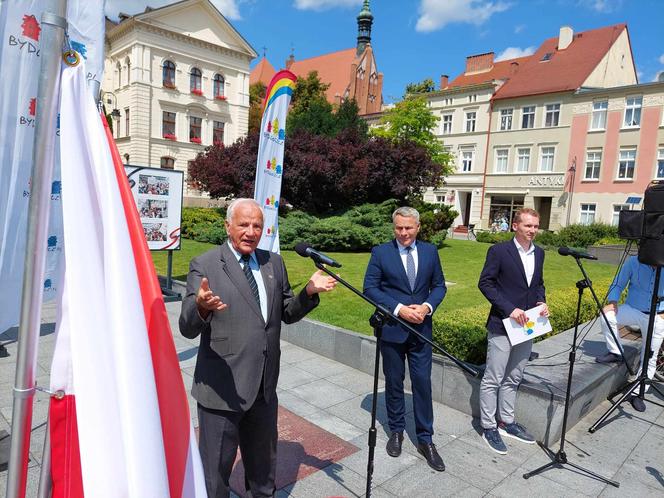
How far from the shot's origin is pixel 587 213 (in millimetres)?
35312

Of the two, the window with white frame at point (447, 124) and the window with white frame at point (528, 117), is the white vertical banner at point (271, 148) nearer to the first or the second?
the window with white frame at point (528, 117)

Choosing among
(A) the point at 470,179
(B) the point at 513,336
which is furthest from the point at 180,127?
(B) the point at 513,336

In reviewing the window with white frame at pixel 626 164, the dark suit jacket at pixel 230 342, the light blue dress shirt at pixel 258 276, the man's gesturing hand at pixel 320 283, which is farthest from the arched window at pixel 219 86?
the man's gesturing hand at pixel 320 283

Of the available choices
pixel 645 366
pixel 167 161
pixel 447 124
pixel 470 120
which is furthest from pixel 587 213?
pixel 167 161

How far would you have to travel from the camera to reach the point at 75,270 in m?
1.74

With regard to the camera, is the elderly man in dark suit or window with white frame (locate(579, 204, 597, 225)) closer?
the elderly man in dark suit

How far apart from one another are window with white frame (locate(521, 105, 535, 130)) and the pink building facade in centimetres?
323

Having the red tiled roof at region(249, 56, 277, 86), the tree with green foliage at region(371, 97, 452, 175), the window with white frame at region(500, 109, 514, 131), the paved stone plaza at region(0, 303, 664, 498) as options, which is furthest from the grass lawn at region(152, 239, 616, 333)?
the red tiled roof at region(249, 56, 277, 86)

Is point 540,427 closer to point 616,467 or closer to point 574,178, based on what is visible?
point 616,467

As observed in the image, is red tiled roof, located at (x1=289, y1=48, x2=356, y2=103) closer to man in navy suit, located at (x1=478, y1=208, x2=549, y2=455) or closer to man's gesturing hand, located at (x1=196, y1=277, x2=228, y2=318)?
man in navy suit, located at (x1=478, y1=208, x2=549, y2=455)

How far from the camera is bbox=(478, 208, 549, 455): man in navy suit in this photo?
14.1 feet

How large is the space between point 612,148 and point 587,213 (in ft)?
16.1

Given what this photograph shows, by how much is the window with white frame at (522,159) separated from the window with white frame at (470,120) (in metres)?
5.09

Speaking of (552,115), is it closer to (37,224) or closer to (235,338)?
(235,338)
